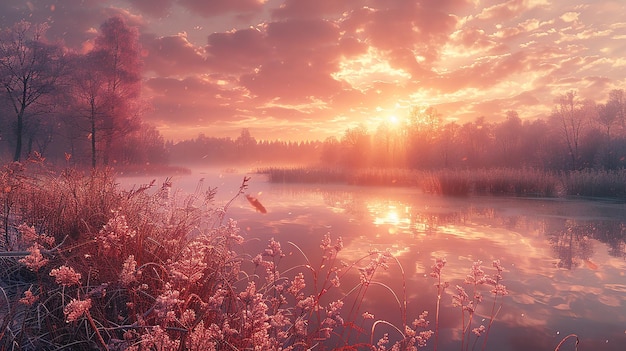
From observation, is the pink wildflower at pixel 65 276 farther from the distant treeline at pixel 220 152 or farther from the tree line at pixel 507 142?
the distant treeline at pixel 220 152

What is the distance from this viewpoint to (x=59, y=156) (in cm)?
3284

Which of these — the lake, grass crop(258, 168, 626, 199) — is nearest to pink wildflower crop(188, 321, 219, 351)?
the lake

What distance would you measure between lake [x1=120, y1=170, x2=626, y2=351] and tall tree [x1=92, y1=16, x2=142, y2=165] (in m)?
10.4

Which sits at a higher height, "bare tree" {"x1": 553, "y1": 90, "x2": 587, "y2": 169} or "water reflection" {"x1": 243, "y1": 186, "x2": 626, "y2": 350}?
"bare tree" {"x1": 553, "y1": 90, "x2": 587, "y2": 169}

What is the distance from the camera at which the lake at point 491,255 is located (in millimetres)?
4266

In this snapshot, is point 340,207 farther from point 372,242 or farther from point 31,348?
point 31,348

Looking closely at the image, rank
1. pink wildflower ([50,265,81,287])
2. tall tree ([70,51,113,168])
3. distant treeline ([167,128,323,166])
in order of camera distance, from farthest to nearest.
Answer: distant treeline ([167,128,323,166])
tall tree ([70,51,113,168])
pink wildflower ([50,265,81,287])

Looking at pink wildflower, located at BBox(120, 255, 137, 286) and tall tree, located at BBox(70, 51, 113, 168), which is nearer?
pink wildflower, located at BBox(120, 255, 137, 286)

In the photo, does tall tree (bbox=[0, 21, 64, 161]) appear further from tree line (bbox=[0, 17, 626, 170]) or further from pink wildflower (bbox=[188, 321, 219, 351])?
pink wildflower (bbox=[188, 321, 219, 351])

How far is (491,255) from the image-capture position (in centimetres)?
711

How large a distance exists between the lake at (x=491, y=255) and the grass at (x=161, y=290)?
23 cm

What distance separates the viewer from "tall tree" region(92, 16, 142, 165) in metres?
19.4

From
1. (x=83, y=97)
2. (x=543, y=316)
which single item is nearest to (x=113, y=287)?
(x=543, y=316)

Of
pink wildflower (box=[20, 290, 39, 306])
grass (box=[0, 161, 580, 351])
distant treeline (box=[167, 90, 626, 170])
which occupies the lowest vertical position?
grass (box=[0, 161, 580, 351])
